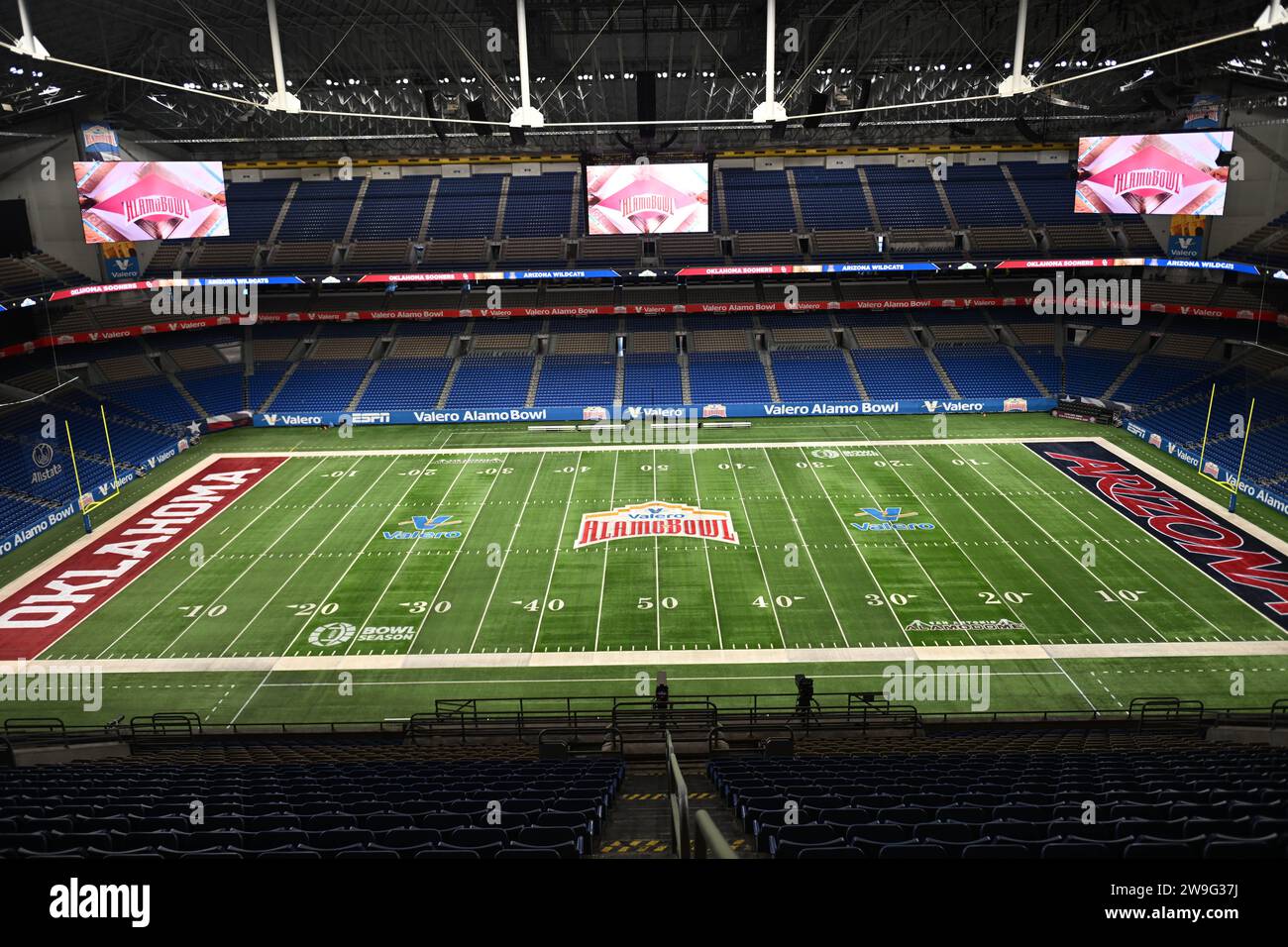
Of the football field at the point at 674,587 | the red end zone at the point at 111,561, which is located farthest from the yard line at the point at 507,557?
the red end zone at the point at 111,561

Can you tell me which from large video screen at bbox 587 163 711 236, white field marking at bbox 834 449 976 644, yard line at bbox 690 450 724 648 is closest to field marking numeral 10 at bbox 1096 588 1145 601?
white field marking at bbox 834 449 976 644

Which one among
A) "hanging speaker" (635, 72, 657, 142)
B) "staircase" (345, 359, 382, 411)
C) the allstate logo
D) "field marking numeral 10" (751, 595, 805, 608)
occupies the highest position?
"hanging speaker" (635, 72, 657, 142)

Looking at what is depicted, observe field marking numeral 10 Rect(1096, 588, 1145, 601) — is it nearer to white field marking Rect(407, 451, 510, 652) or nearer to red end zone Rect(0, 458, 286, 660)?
white field marking Rect(407, 451, 510, 652)

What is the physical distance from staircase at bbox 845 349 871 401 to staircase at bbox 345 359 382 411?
27.5 m

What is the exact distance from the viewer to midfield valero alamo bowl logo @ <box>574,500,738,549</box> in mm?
29484

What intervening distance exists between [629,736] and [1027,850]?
10817 millimetres

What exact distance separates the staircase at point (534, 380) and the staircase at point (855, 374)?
17.8 metres

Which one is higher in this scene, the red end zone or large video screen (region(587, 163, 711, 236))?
large video screen (region(587, 163, 711, 236))

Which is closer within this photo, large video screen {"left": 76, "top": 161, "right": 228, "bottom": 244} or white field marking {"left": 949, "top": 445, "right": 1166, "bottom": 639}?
white field marking {"left": 949, "top": 445, "right": 1166, "bottom": 639}

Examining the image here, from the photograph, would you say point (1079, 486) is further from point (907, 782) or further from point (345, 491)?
point (345, 491)

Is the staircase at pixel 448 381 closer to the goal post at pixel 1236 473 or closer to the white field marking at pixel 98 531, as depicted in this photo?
the white field marking at pixel 98 531

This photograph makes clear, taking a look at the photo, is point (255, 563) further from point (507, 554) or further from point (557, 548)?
point (557, 548)

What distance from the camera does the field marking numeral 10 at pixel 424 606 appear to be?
80.8ft
